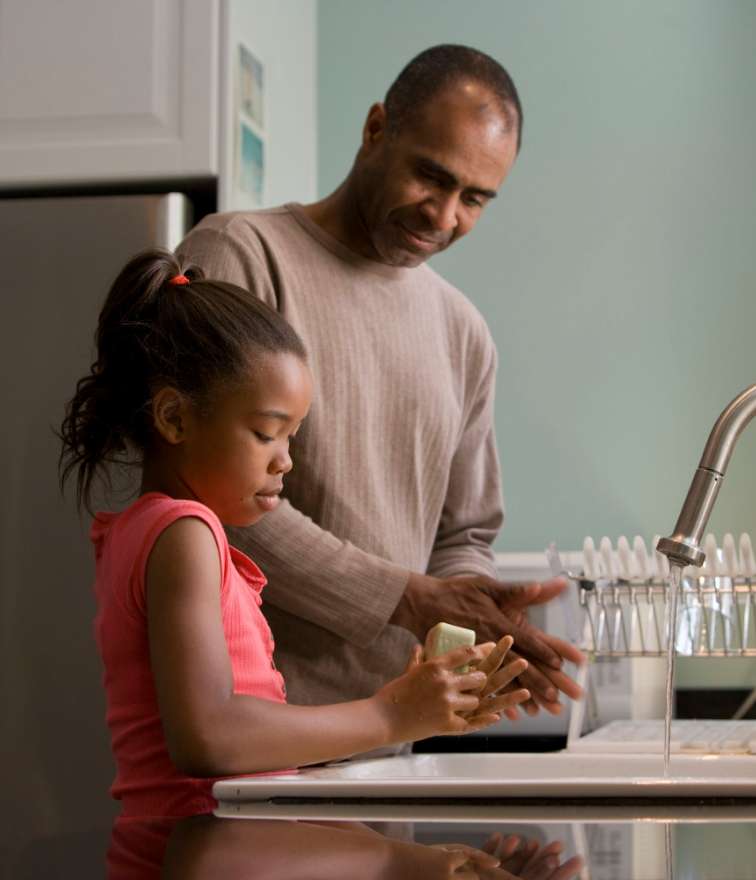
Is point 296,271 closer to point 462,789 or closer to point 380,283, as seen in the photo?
point 380,283

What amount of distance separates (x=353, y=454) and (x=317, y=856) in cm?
94

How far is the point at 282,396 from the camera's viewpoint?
1.02 m

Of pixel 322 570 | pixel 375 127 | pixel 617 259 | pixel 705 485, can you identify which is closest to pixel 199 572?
pixel 705 485

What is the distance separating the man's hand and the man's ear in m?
0.52

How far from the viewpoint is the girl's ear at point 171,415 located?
3.31ft

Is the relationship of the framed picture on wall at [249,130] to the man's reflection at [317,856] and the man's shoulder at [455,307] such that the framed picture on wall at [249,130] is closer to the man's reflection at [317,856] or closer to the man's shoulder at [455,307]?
the man's shoulder at [455,307]

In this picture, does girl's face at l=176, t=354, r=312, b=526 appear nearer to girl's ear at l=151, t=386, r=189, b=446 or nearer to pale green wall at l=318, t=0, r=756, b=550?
girl's ear at l=151, t=386, r=189, b=446

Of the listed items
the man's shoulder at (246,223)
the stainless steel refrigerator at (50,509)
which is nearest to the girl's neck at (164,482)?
the man's shoulder at (246,223)

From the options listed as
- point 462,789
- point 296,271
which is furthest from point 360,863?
point 296,271

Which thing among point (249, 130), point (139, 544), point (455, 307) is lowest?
point (139, 544)

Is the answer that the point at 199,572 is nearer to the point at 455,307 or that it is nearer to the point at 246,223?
the point at 246,223

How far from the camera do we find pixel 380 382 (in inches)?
59.2

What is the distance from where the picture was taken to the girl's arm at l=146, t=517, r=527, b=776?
810 millimetres

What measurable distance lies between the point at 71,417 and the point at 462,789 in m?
0.53
